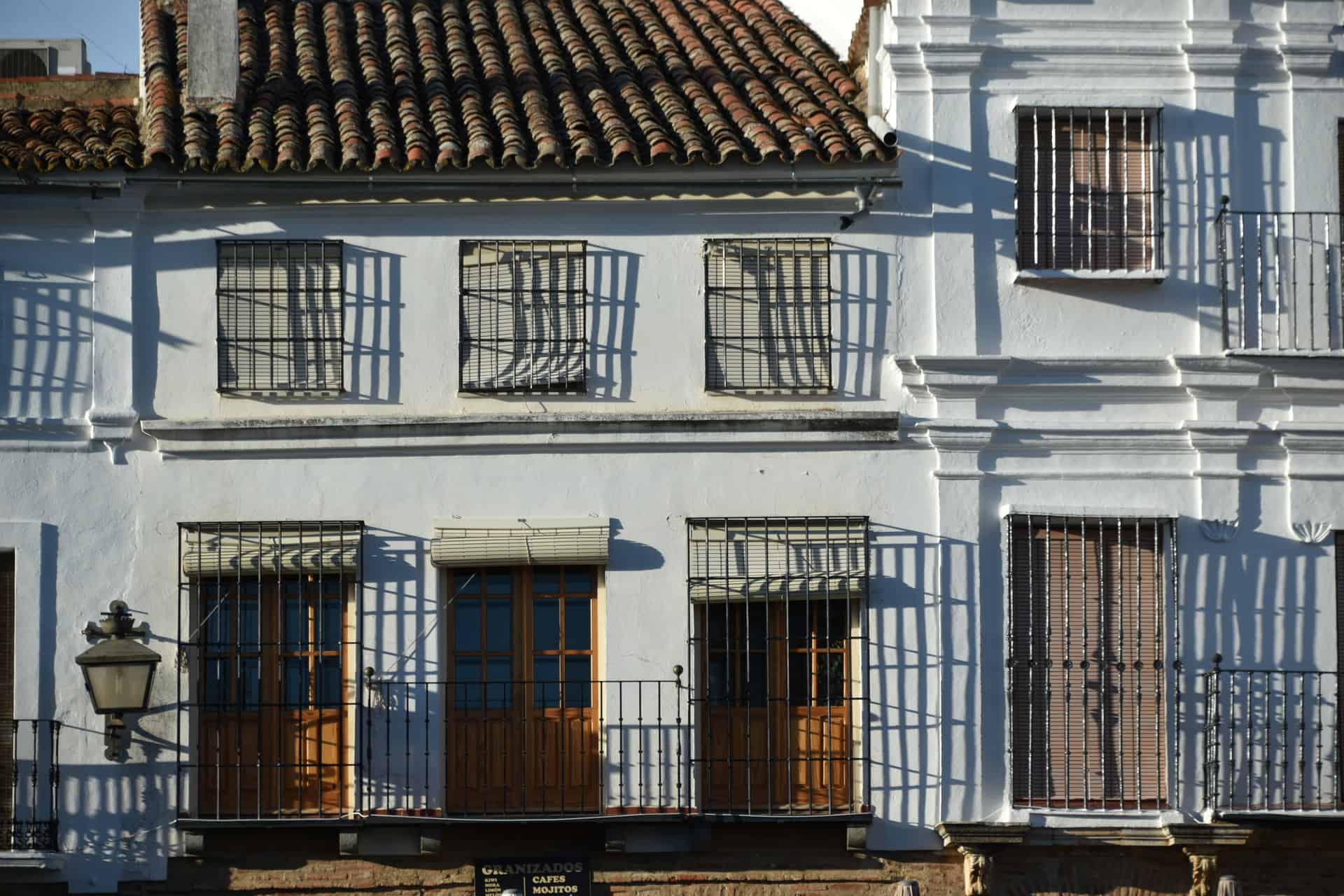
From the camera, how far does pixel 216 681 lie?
14820 mm

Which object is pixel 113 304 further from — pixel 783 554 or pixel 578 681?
pixel 783 554

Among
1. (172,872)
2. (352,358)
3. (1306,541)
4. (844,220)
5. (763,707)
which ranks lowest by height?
(172,872)

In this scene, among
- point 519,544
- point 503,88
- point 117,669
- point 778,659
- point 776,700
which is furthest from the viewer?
point 503,88

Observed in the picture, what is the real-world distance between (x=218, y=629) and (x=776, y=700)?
3.89 metres

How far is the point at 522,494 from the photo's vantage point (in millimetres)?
14836

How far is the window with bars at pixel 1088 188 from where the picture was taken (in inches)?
596

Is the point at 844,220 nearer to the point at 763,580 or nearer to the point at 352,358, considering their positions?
the point at 763,580

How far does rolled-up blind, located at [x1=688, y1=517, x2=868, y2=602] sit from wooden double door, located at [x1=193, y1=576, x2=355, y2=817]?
2507 mm

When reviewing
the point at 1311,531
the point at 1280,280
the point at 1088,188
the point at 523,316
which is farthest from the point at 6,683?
the point at 1280,280

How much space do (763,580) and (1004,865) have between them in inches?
99.8

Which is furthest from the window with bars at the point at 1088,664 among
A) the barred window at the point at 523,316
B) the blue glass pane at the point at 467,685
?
the blue glass pane at the point at 467,685

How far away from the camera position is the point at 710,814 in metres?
14.5

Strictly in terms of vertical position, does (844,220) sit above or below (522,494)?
above

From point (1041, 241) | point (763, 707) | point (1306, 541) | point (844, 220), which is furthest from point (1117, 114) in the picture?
point (763, 707)
